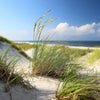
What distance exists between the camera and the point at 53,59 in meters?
2.54

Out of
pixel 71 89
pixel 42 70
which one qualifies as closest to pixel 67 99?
pixel 71 89

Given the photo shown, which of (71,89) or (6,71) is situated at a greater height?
(6,71)

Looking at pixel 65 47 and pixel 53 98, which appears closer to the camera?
pixel 53 98

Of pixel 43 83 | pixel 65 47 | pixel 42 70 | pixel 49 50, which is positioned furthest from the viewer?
pixel 65 47

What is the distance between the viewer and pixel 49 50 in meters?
2.68

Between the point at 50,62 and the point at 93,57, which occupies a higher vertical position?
the point at 50,62

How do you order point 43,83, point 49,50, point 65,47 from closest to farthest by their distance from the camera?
1. point 43,83
2. point 49,50
3. point 65,47

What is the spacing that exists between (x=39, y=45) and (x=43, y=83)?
0.83 metres

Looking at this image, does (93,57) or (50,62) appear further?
(93,57)

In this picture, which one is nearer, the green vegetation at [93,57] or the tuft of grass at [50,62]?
the tuft of grass at [50,62]

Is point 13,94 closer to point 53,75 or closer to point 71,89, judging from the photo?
point 71,89

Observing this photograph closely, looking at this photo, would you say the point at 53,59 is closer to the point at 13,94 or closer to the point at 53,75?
the point at 53,75

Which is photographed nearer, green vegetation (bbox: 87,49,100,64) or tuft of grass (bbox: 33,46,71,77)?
tuft of grass (bbox: 33,46,71,77)

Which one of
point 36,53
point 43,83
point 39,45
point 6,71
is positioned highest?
point 39,45
